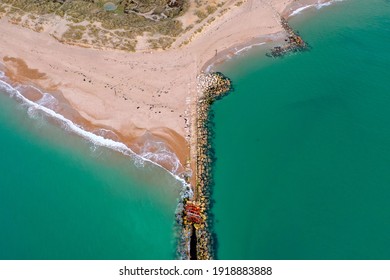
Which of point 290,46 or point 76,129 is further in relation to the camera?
point 290,46

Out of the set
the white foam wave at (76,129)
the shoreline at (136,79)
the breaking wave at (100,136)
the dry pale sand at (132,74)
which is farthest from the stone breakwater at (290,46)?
the white foam wave at (76,129)

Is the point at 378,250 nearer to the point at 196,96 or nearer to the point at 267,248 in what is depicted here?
the point at 267,248

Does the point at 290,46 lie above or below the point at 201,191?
above

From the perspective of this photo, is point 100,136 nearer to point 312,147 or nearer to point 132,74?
point 132,74

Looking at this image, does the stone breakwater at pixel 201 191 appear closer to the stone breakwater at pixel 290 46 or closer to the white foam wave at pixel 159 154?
the white foam wave at pixel 159 154

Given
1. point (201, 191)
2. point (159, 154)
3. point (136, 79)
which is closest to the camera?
point (201, 191)

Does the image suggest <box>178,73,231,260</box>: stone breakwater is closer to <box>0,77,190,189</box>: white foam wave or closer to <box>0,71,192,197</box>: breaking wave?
<box>0,71,192,197</box>: breaking wave

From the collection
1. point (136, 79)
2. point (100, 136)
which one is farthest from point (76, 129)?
point (136, 79)
